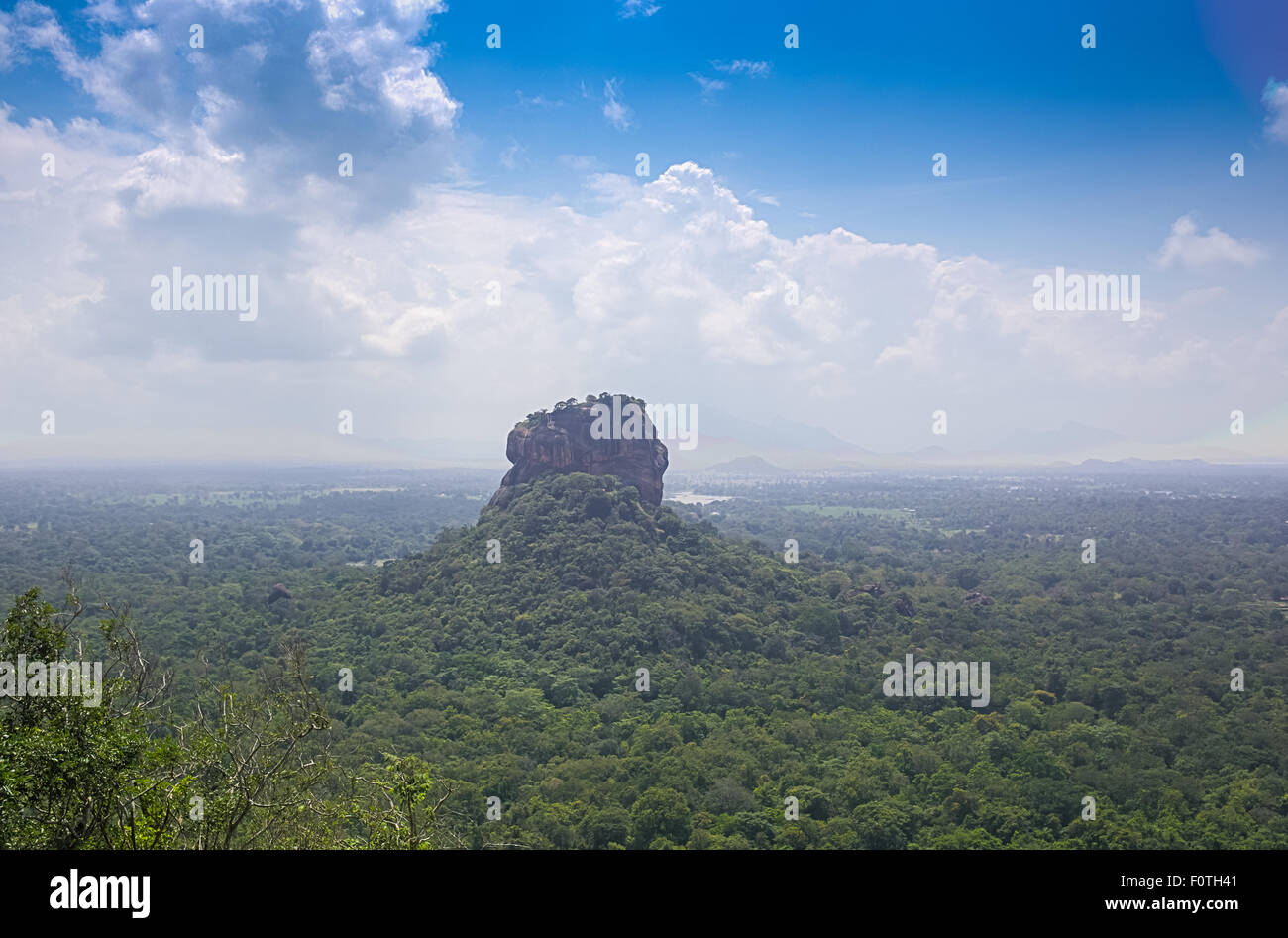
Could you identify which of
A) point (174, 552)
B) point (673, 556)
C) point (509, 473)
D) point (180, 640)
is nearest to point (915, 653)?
point (673, 556)

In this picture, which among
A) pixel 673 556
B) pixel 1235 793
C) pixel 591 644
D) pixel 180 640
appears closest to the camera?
pixel 1235 793

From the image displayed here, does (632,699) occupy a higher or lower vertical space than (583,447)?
lower

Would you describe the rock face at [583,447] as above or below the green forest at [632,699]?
above

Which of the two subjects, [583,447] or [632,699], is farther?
[583,447]

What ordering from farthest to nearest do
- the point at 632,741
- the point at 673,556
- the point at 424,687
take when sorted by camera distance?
the point at 673,556 → the point at 424,687 → the point at 632,741

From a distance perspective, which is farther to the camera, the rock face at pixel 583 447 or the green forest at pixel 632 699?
the rock face at pixel 583 447
